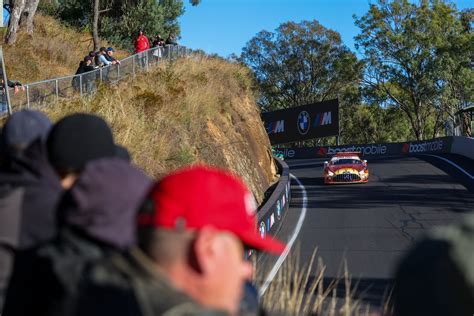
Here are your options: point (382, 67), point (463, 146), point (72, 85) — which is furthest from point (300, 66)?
point (72, 85)

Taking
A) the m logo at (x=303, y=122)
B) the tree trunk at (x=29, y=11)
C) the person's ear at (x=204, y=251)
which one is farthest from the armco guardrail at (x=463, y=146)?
the person's ear at (x=204, y=251)

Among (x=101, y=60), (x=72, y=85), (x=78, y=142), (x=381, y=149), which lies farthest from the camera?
(x=381, y=149)

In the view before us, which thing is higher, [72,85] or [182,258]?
[72,85]

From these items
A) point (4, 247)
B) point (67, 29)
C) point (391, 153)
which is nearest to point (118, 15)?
point (67, 29)

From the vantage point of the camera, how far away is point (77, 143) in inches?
123

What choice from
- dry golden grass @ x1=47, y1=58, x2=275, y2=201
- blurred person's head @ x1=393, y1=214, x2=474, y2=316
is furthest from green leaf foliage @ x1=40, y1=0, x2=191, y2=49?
blurred person's head @ x1=393, y1=214, x2=474, y2=316

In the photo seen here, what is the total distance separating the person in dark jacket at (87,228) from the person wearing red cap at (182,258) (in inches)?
12.8

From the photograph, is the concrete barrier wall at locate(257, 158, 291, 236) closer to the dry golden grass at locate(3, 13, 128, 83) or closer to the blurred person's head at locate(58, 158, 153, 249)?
the dry golden grass at locate(3, 13, 128, 83)

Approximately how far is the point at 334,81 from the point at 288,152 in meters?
16.3

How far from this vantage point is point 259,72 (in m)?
69.1

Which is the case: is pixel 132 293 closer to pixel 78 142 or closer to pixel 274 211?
pixel 78 142

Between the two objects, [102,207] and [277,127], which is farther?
[277,127]

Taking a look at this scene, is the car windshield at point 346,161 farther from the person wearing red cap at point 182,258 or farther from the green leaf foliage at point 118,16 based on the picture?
the person wearing red cap at point 182,258

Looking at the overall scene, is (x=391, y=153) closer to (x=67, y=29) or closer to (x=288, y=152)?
(x=288, y=152)
